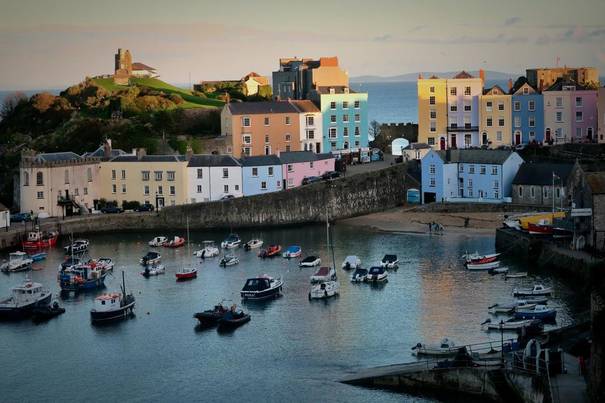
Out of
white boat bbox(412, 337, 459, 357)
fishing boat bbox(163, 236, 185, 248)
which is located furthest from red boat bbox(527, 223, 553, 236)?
fishing boat bbox(163, 236, 185, 248)

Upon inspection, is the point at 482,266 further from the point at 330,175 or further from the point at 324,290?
the point at 330,175

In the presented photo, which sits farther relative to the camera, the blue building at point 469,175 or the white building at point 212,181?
the white building at point 212,181

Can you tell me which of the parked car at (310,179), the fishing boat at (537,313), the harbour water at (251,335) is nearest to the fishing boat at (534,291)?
the harbour water at (251,335)

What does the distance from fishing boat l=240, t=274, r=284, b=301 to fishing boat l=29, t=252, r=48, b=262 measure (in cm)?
1256

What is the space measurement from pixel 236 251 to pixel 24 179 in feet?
44.2

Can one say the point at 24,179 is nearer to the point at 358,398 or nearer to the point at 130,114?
the point at 130,114

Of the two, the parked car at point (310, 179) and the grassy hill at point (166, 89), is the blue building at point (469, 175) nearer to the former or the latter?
the parked car at point (310, 179)

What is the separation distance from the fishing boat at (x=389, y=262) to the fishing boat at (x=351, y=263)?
892 millimetres

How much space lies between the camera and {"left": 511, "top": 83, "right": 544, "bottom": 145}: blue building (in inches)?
2539

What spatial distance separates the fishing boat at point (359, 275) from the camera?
44031 mm

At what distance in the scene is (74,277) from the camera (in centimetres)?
4491

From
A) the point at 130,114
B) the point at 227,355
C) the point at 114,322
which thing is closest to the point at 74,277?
the point at 114,322

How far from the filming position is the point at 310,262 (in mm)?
47156

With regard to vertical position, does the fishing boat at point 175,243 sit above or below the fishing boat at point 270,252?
above
